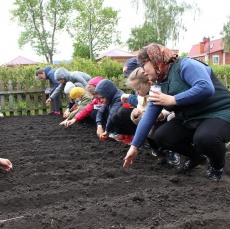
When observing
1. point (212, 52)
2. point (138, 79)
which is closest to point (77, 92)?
point (138, 79)

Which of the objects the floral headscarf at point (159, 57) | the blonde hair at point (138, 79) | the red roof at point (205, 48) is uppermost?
the red roof at point (205, 48)

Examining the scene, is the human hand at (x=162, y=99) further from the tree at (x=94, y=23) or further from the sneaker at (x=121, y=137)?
the tree at (x=94, y=23)

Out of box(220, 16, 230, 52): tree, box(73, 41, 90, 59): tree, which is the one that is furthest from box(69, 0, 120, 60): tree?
box(220, 16, 230, 52): tree

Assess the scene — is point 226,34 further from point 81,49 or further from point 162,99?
point 162,99

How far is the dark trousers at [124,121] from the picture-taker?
433 centimetres

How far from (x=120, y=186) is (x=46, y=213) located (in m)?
0.79

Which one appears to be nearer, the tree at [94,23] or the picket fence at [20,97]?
the picket fence at [20,97]

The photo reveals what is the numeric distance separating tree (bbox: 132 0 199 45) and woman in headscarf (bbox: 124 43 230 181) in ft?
99.3

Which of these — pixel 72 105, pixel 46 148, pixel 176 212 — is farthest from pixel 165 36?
pixel 176 212

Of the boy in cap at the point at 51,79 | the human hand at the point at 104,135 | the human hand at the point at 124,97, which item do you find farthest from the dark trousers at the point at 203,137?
the boy in cap at the point at 51,79

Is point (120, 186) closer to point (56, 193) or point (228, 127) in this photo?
point (56, 193)

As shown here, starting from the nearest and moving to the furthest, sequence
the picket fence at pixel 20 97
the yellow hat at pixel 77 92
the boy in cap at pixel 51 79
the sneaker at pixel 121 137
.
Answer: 1. the sneaker at pixel 121 137
2. the yellow hat at pixel 77 92
3. the boy in cap at pixel 51 79
4. the picket fence at pixel 20 97

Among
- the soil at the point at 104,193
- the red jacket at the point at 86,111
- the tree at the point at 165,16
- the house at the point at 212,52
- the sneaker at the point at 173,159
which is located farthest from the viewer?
the house at the point at 212,52

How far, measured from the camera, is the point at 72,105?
7.74 meters
